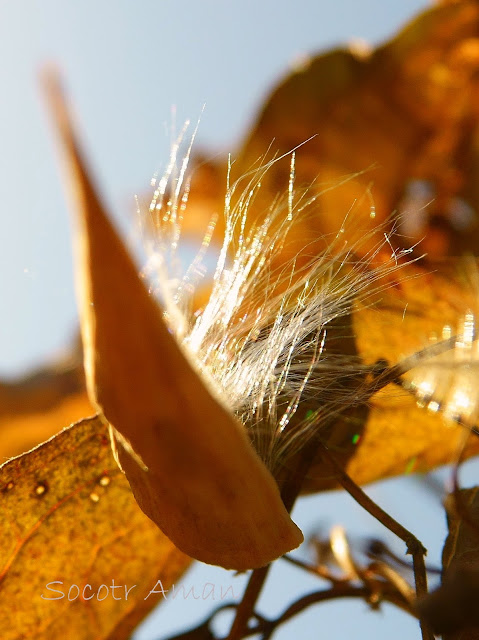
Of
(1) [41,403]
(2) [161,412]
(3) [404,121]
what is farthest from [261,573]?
(3) [404,121]

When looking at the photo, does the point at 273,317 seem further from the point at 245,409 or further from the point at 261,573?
the point at 261,573

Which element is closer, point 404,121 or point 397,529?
point 397,529

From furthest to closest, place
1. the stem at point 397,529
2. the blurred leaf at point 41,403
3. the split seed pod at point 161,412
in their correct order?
the blurred leaf at point 41,403, the stem at point 397,529, the split seed pod at point 161,412

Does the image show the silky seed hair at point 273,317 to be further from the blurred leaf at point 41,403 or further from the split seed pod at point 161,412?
the blurred leaf at point 41,403

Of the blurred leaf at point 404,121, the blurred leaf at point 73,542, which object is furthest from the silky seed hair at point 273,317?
the blurred leaf at point 404,121

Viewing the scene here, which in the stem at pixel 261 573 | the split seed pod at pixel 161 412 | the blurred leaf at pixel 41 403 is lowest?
the blurred leaf at pixel 41 403

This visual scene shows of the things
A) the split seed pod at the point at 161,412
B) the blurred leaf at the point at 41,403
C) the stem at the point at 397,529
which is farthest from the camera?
the blurred leaf at the point at 41,403

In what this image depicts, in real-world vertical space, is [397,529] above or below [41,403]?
above

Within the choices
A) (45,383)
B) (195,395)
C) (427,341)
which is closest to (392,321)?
(427,341)
